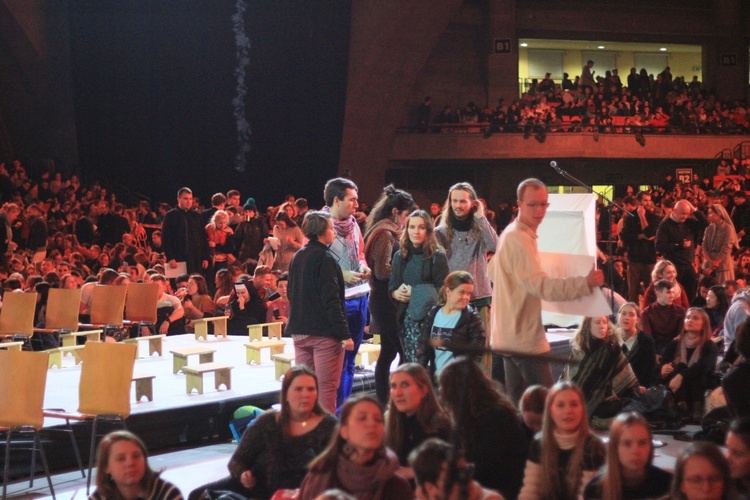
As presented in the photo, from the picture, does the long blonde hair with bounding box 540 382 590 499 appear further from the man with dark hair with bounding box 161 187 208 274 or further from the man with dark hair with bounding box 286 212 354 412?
the man with dark hair with bounding box 161 187 208 274

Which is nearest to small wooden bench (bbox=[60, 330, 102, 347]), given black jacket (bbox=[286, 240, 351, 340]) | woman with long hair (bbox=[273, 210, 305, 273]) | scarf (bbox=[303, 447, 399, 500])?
woman with long hair (bbox=[273, 210, 305, 273])

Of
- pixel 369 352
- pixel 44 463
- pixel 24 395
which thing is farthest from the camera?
pixel 369 352

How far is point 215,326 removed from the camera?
32.6ft

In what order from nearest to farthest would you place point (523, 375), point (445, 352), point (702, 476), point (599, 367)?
1. point (702, 476)
2. point (523, 375)
3. point (445, 352)
4. point (599, 367)

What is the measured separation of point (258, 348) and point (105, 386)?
105 inches

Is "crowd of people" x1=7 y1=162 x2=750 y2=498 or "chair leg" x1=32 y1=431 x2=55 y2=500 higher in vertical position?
"crowd of people" x1=7 y1=162 x2=750 y2=498

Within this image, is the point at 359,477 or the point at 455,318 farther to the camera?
→ the point at 455,318

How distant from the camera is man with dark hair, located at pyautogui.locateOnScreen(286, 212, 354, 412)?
215 inches

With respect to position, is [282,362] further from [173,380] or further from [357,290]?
[357,290]

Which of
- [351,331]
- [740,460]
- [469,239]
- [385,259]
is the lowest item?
[740,460]

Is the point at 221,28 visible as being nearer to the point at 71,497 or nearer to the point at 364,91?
the point at 364,91

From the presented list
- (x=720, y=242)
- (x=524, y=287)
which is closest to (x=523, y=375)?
(x=524, y=287)

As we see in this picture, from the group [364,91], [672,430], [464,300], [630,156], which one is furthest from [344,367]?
[630,156]

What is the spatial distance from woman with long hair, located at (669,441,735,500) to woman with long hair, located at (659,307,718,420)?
161 inches
